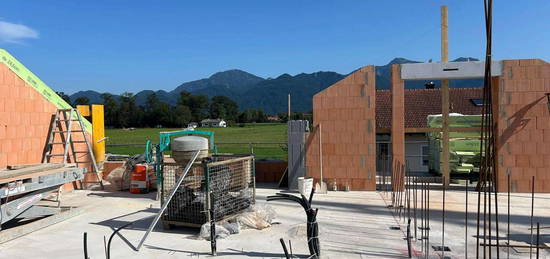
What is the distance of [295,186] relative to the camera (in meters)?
13.5

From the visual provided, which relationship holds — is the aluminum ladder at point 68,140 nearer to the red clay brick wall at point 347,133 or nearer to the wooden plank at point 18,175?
the wooden plank at point 18,175

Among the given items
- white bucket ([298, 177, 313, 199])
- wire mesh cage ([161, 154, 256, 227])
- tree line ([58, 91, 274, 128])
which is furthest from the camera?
tree line ([58, 91, 274, 128])

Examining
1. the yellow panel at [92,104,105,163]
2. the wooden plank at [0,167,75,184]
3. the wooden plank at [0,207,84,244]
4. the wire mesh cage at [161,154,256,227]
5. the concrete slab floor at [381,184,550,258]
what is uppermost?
the yellow panel at [92,104,105,163]

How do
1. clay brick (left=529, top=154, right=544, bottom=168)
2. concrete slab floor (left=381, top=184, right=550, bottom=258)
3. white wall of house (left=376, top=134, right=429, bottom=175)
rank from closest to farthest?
concrete slab floor (left=381, top=184, right=550, bottom=258) < clay brick (left=529, top=154, right=544, bottom=168) < white wall of house (left=376, top=134, right=429, bottom=175)

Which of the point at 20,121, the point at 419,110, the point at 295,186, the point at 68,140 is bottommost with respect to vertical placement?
the point at 295,186

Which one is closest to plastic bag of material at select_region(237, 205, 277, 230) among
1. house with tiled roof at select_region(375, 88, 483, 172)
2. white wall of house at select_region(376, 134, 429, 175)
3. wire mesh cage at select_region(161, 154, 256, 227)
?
wire mesh cage at select_region(161, 154, 256, 227)

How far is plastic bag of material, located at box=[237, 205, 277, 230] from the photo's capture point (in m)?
8.40

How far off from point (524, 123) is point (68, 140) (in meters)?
14.1

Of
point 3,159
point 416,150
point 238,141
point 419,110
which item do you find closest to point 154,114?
point 238,141

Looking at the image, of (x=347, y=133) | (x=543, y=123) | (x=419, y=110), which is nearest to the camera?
(x=543, y=123)

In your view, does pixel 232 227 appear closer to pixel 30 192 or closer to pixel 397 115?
pixel 30 192

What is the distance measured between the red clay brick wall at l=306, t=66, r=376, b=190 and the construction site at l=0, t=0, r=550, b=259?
0.03 meters

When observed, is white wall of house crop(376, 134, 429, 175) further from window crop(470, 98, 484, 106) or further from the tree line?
the tree line

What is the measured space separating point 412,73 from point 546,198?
17.1 feet
